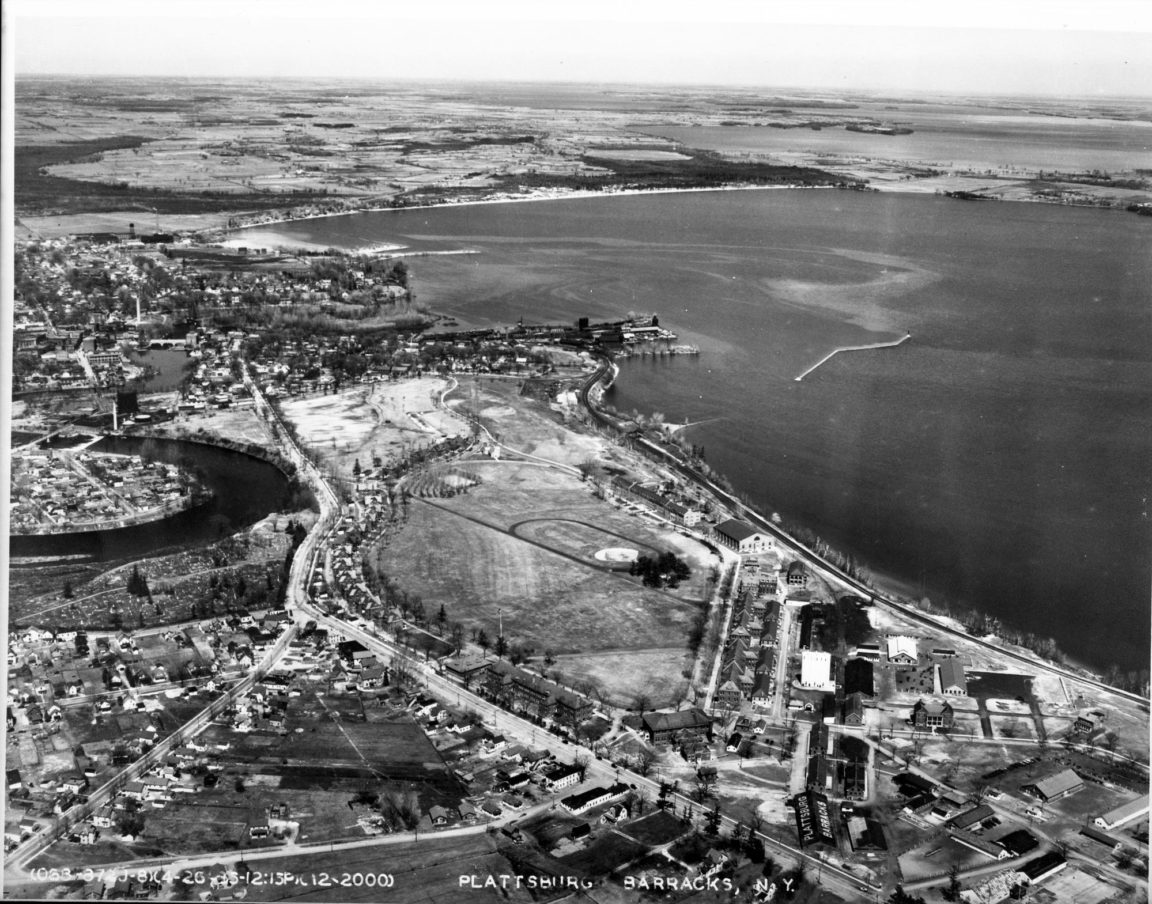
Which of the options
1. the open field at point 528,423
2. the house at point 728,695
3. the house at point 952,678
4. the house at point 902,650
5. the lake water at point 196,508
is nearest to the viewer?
the house at point 728,695

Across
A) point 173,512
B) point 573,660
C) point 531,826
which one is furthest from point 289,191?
point 531,826

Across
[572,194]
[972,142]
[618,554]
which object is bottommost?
[618,554]

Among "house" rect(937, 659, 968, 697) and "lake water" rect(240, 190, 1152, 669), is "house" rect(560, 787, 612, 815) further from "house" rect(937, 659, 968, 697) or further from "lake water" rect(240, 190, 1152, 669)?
"lake water" rect(240, 190, 1152, 669)

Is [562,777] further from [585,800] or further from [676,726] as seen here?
[676,726]

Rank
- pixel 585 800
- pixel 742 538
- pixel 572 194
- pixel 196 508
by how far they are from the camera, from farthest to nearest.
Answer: pixel 572 194
pixel 196 508
pixel 742 538
pixel 585 800

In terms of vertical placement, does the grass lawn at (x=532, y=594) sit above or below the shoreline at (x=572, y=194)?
below

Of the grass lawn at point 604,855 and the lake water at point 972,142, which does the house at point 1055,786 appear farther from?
the lake water at point 972,142

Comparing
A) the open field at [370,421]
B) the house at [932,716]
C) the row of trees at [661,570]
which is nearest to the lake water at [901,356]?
the row of trees at [661,570]

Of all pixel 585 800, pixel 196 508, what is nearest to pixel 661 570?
pixel 585 800

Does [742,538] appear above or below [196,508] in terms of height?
above
